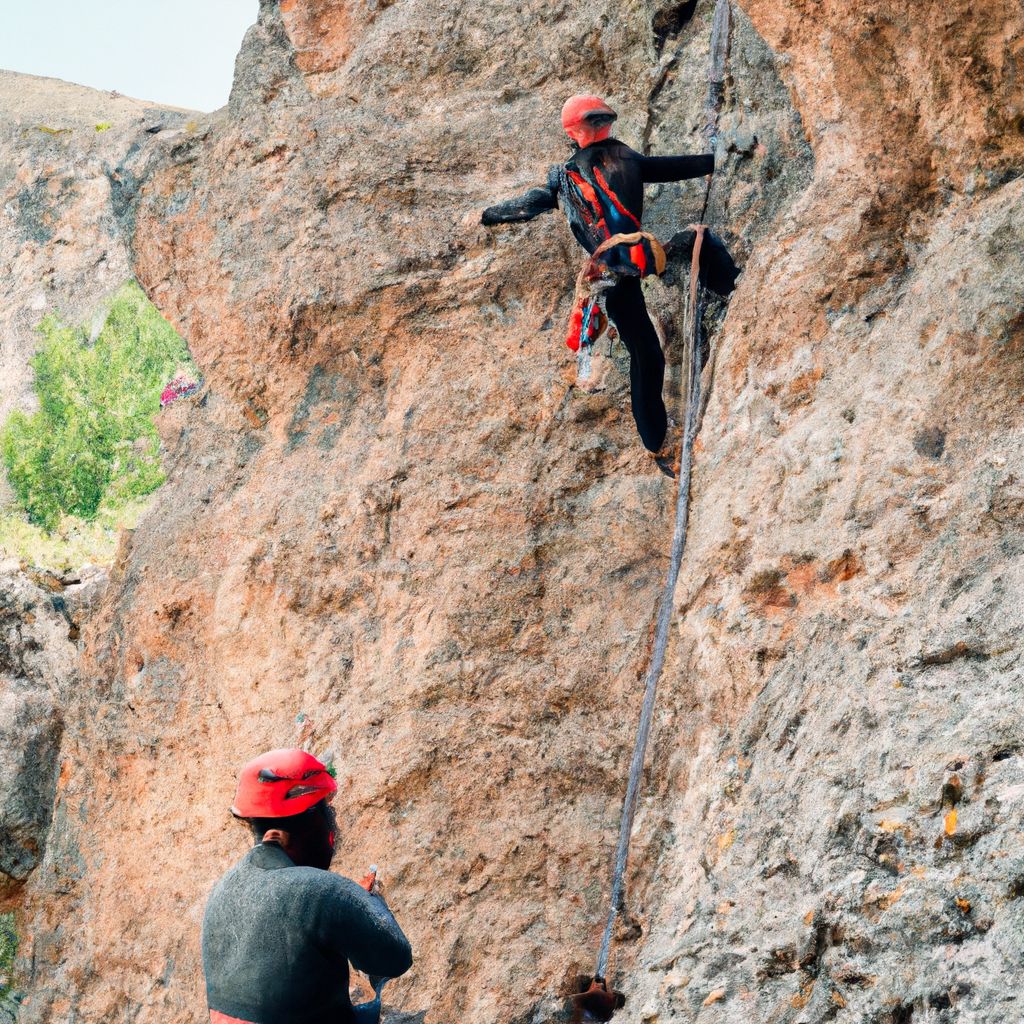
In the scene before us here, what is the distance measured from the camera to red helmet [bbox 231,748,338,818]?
13.2 ft

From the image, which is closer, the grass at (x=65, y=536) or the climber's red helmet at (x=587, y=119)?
the climber's red helmet at (x=587, y=119)

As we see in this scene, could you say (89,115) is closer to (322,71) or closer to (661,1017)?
(322,71)

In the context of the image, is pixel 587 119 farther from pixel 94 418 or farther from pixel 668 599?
pixel 94 418

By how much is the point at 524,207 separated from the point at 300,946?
170 inches

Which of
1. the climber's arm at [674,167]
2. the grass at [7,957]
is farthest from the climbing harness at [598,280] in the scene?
the grass at [7,957]

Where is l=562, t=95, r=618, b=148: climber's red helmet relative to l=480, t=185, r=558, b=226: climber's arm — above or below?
above

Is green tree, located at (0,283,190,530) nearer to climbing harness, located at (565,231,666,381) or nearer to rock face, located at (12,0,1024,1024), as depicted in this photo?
rock face, located at (12,0,1024,1024)

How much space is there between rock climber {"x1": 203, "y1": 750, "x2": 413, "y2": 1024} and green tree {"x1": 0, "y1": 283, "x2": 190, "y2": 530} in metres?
7.52

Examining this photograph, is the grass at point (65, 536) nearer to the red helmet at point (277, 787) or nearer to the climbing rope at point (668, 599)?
the climbing rope at point (668, 599)

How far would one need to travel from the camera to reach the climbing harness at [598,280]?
6301mm

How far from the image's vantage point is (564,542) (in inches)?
251

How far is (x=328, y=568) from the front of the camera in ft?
22.5

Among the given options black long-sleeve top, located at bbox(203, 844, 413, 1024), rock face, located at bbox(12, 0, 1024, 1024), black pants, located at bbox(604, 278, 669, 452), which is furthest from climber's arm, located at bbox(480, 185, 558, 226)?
black long-sleeve top, located at bbox(203, 844, 413, 1024)

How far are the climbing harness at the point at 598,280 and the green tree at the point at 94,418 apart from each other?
5.75 meters
